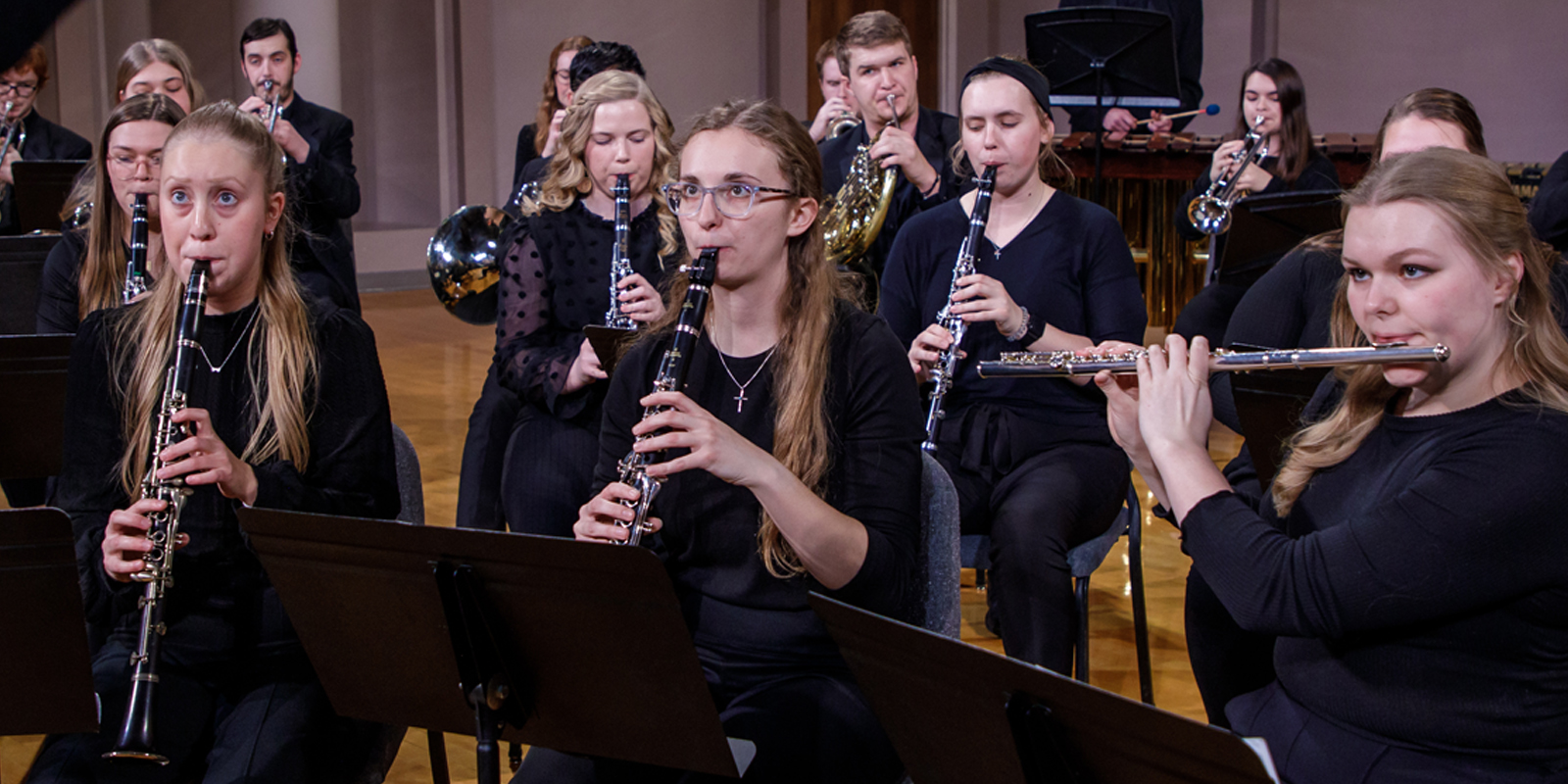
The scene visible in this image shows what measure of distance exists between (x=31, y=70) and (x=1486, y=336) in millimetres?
4863

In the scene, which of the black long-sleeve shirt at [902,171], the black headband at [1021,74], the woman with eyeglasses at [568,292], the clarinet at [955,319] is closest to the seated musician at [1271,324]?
the clarinet at [955,319]

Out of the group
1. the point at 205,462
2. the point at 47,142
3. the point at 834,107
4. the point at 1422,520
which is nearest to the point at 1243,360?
the point at 1422,520

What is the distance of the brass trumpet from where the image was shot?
4.66 metres

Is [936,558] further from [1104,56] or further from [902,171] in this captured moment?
[1104,56]

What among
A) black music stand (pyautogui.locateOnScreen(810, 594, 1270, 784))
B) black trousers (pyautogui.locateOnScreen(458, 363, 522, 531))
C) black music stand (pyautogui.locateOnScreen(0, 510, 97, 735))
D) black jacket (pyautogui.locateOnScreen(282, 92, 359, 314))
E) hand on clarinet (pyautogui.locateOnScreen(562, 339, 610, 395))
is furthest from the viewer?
black jacket (pyautogui.locateOnScreen(282, 92, 359, 314))

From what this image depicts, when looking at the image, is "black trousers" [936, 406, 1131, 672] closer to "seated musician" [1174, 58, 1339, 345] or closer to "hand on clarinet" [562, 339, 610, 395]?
"hand on clarinet" [562, 339, 610, 395]

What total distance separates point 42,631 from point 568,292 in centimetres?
164

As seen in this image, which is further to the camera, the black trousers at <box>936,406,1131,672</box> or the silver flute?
the black trousers at <box>936,406,1131,672</box>

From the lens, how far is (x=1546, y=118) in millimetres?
7676

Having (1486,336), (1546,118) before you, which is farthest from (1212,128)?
(1486,336)

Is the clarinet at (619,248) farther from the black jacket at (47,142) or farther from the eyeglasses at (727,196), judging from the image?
the black jacket at (47,142)

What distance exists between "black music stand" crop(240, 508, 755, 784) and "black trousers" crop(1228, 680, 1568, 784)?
636 millimetres

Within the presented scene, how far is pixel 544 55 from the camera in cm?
906

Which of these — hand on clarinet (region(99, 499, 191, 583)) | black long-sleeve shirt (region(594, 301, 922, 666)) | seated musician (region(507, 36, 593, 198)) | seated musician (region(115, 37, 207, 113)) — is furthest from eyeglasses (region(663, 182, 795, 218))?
seated musician (region(507, 36, 593, 198))
